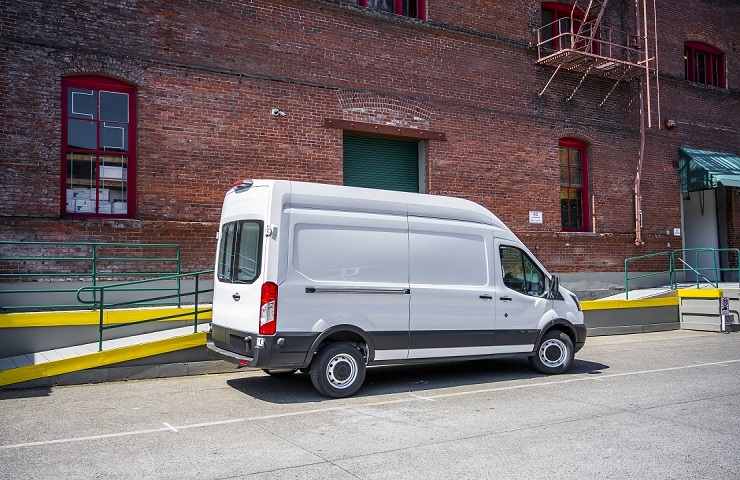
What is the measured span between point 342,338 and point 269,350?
1.00 meters

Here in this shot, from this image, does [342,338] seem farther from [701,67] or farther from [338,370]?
[701,67]

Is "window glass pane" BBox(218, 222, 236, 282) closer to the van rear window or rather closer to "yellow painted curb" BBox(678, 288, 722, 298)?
the van rear window

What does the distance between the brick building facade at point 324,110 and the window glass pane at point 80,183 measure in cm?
16

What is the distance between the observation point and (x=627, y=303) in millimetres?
14523

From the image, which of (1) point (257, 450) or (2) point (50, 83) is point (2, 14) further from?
(1) point (257, 450)

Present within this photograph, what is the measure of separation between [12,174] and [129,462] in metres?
7.30

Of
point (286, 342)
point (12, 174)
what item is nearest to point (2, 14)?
point (12, 174)

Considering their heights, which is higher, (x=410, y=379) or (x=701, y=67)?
(x=701, y=67)

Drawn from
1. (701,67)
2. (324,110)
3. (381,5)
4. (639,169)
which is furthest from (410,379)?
(701,67)

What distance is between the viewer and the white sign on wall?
53.1ft

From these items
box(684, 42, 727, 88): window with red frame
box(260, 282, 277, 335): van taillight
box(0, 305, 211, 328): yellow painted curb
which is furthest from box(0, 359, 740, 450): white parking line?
box(684, 42, 727, 88): window with red frame

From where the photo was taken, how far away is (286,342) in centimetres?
759

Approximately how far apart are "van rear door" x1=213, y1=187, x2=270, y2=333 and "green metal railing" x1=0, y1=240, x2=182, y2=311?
6.19 ft

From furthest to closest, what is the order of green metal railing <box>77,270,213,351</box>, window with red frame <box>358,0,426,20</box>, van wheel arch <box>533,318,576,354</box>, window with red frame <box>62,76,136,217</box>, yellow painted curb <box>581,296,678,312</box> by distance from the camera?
window with red frame <box>358,0,426,20</box> < yellow painted curb <box>581,296,678,312</box> < window with red frame <box>62,76,136,217</box> < van wheel arch <box>533,318,576,354</box> < green metal railing <box>77,270,213,351</box>
